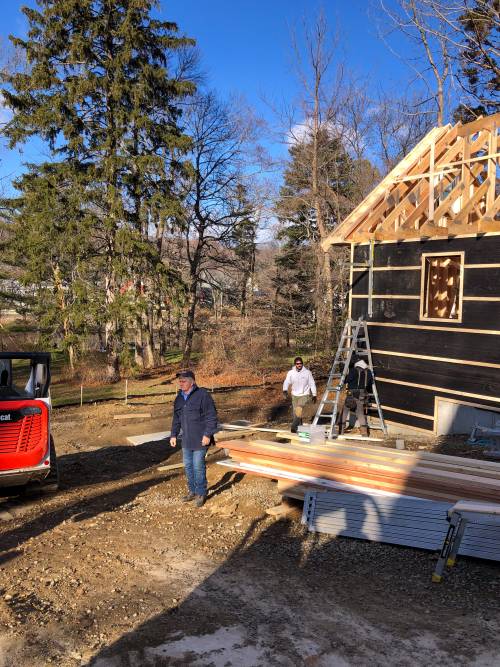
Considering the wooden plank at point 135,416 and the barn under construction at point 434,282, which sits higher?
the barn under construction at point 434,282

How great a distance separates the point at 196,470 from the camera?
7.46m

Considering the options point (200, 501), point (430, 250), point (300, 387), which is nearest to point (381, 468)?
point (200, 501)

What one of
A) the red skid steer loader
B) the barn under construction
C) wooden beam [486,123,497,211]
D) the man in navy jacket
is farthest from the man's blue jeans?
wooden beam [486,123,497,211]

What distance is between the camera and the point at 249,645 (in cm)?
410

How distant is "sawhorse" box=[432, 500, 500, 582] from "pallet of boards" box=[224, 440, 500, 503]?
826 mm

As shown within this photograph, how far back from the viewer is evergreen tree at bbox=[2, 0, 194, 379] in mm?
21234

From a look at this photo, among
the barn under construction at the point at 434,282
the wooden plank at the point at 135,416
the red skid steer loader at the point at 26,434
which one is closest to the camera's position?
the red skid steer loader at the point at 26,434

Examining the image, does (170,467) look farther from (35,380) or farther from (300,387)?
(300,387)

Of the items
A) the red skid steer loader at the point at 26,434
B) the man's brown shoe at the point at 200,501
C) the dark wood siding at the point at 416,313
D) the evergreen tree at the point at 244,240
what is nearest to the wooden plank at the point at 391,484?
the man's brown shoe at the point at 200,501

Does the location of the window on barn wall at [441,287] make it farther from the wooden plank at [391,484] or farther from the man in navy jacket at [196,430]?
the man in navy jacket at [196,430]

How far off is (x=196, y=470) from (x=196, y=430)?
0.53 metres

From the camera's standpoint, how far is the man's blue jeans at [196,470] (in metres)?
7.43

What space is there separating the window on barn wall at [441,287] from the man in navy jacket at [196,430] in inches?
229

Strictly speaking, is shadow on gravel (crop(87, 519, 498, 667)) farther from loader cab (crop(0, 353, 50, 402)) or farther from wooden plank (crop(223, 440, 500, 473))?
loader cab (crop(0, 353, 50, 402))
